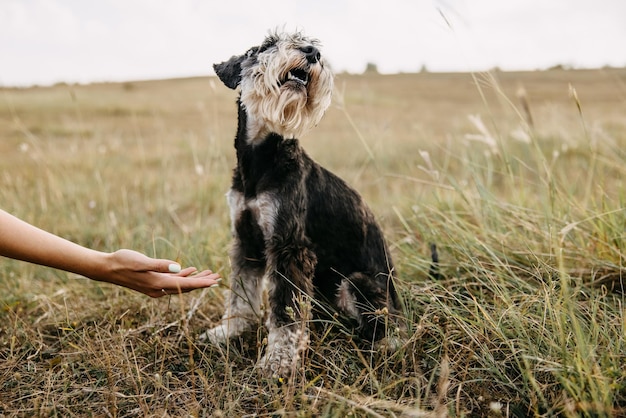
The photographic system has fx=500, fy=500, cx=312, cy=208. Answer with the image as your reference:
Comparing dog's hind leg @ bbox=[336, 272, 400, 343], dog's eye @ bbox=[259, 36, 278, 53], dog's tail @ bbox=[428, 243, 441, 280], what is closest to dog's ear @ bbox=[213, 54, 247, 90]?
dog's eye @ bbox=[259, 36, 278, 53]

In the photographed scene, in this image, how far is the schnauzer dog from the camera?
3076 mm

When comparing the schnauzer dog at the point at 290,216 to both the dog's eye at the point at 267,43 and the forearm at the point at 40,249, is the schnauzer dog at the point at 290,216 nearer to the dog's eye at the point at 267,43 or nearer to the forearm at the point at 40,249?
the dog's eye at the point at 267,43

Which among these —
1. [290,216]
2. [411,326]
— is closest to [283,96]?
[290,216]

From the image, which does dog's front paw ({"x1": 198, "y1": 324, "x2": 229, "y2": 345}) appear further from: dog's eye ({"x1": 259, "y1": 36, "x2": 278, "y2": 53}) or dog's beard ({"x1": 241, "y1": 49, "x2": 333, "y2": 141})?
dog's eye ({"x1": 259, "y1": 36, "x2": 278, "y2": 53})

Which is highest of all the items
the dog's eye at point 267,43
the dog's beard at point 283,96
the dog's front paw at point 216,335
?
the dog's eye at point 267,43

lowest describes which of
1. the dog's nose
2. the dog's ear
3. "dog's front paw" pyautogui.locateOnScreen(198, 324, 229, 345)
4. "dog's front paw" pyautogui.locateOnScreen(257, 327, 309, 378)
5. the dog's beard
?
"dog's front paw" pyautogui.locateOnScreen(198, 324, 229, 345)

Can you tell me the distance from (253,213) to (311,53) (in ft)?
3.54

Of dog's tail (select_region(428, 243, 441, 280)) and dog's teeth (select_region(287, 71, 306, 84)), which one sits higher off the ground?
dog's teeth (select_region(287, 71, 306, 84))

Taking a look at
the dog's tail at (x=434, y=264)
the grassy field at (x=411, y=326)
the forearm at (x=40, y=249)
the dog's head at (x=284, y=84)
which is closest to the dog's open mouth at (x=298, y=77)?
the dog's head at (x=284, y=84)

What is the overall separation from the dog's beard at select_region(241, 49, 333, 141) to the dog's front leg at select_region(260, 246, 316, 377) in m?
0.79

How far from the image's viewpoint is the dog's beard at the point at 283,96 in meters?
3.09

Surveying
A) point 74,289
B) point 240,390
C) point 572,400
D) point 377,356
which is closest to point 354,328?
point 377,356

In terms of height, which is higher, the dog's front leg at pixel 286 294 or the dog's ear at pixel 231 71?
the dog's ear at pixel 231 71

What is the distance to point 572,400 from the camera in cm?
207
